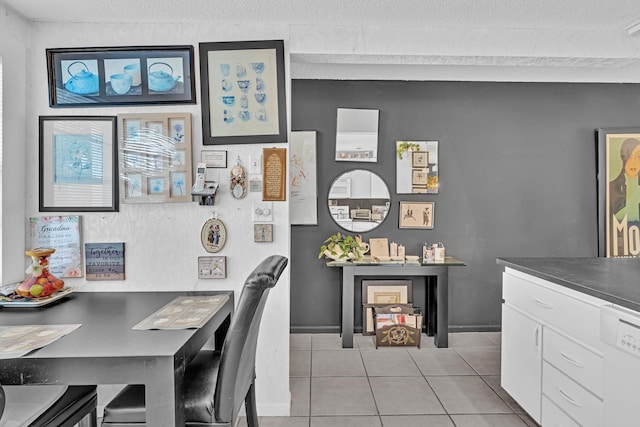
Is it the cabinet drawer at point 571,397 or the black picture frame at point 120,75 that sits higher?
the black picture frame at point 120,75

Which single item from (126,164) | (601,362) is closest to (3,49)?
(126,164)

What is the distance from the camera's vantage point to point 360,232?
3920 mm

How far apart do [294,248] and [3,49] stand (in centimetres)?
255

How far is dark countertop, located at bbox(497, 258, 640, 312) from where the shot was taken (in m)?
1.65

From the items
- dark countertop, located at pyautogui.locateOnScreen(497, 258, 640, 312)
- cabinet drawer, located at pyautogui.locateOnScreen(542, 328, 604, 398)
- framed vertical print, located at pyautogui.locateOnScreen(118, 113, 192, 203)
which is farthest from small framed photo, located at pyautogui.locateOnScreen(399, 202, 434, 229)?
framed vertical print, located at pyautogui.locateOnScreen(118, 113, 192, 203)

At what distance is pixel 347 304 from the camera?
142 inches

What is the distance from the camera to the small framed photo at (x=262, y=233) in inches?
95.7

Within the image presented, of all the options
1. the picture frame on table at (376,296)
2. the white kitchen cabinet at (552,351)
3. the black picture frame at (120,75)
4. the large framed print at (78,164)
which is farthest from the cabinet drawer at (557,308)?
the large framed print at (78,164)

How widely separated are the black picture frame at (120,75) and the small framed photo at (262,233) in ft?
2.86

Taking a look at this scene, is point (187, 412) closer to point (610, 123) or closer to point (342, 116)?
point (342, 116)

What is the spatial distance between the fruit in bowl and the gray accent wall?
2.18 metres

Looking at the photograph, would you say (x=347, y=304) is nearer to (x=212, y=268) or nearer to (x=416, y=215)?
(x=416, y=215)

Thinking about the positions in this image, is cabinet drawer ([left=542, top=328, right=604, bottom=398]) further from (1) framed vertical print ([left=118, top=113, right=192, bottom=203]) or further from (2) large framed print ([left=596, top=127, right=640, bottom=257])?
(2) large framed print ([left=596, top=127, right=640, bottom=257])

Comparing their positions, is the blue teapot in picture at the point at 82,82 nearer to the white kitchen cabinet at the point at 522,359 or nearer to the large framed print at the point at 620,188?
the white kitchen cabinet at the point at 522,359
